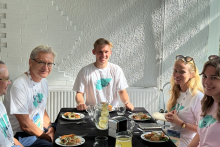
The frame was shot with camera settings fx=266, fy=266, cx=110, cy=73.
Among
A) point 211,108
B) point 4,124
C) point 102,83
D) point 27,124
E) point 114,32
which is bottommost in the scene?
point 27,124

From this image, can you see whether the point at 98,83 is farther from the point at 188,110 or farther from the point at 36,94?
the point at 188,110

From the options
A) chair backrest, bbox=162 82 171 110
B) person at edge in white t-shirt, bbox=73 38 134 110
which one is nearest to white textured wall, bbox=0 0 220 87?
chair backrest, bbox=162 82 171 110

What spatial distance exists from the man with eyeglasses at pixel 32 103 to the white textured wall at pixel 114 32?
174 centimetres

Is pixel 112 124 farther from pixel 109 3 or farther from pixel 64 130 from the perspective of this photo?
pixel 109 3

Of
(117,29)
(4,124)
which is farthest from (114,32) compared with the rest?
(4,124)

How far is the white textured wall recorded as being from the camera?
4.38 m

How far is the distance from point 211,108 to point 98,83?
1520mm

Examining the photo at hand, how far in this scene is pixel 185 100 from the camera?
250 cm

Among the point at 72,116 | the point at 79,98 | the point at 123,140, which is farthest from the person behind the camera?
the point at 79,98

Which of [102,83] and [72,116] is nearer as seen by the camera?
[72,116]

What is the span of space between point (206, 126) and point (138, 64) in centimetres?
278

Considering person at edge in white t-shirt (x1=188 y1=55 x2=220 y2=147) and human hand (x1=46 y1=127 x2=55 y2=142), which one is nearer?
person at edge in white t-shirt (x1=188 y1=55 x2=220 y2=147)

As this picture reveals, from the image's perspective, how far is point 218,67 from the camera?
72.7 inches

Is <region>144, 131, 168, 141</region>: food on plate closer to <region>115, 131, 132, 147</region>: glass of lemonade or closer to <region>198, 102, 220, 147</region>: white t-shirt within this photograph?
<region>198, 102, 220, 147</region>: white t-shirt
